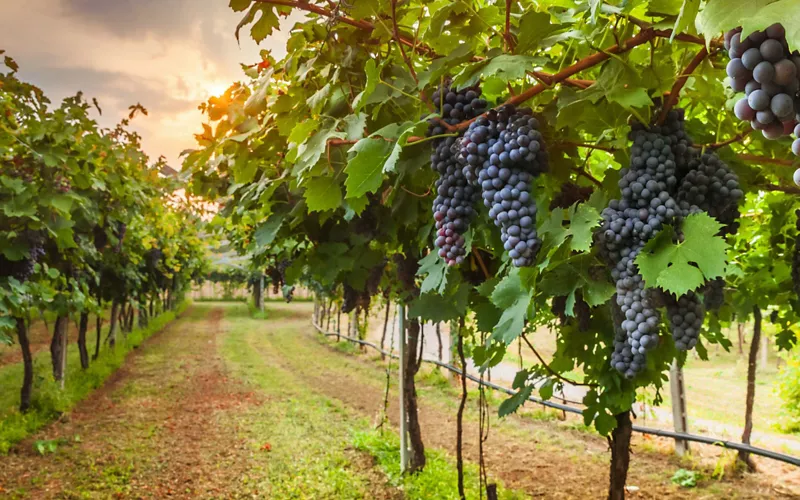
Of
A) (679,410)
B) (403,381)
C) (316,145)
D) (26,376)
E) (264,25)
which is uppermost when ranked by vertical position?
(264,25)

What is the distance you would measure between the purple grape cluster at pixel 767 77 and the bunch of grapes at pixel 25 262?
5.29 metres

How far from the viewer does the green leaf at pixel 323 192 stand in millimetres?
1676

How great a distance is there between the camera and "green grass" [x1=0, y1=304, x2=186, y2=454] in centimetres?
682

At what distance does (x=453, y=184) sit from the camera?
129cm

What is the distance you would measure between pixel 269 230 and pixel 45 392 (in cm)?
737

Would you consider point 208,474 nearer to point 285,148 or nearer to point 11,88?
point 11,88

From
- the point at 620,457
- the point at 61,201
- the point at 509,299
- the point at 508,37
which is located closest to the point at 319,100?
the point at 508,37

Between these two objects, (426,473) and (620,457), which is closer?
(620,457)

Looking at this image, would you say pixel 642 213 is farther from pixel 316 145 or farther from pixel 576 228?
pixel 316 145

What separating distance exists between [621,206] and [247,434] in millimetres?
7163

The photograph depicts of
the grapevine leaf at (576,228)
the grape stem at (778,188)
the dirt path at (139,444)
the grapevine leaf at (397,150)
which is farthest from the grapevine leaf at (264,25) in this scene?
the dirt path at (139,444)

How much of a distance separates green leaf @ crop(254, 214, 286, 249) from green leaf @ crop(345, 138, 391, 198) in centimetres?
109

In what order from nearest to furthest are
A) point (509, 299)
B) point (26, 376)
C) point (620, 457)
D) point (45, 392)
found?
point (509, 299)
point (620, 457)
point (26, 376)
point (45, 392)

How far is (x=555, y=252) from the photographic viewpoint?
123 cm
